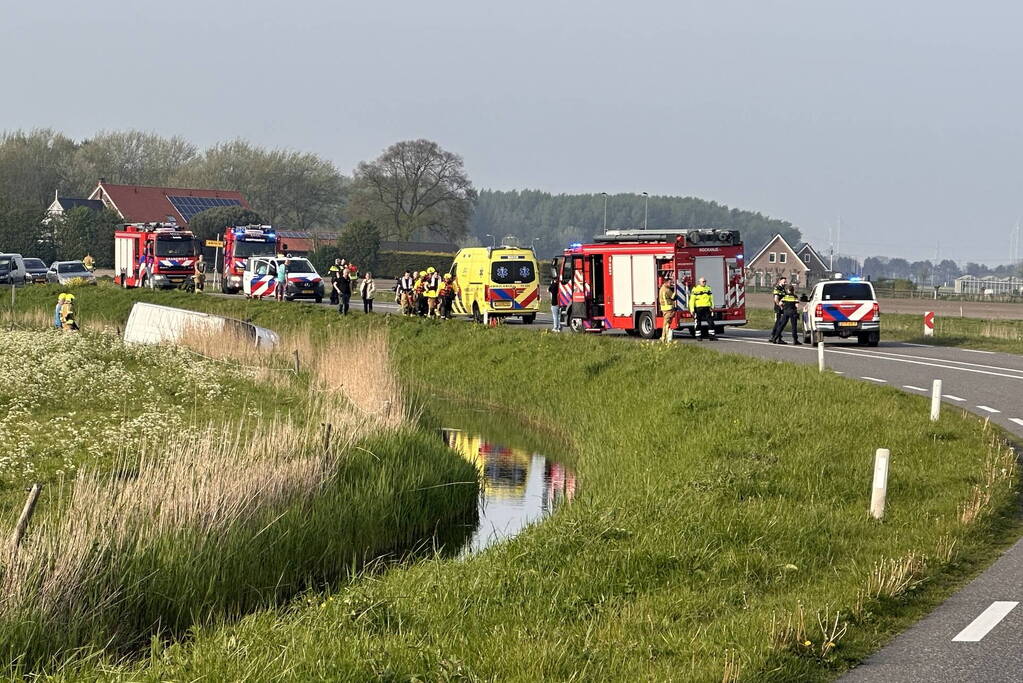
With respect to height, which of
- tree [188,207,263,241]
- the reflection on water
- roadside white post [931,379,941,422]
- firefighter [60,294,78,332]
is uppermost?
tree [188,207,263,241]

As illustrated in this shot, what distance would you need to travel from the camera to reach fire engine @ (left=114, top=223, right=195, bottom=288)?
59312 millimetres

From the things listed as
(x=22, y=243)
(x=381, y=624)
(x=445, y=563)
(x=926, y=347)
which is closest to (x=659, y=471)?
(x=445, y=563)

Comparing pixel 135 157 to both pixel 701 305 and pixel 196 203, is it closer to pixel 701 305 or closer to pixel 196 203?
pixel 196 203

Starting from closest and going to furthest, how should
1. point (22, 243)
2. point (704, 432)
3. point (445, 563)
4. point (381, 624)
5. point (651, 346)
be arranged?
point (381, 624)
point (445, 563)
point (704, 432)
point (651, 346)
point (22, 243)

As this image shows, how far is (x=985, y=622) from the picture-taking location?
9023mm

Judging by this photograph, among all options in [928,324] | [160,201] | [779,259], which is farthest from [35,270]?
[779,259]

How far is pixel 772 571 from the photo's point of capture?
10.4m

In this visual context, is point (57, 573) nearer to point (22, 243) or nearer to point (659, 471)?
point (659, 471)

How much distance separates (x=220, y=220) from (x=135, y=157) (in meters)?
32.2

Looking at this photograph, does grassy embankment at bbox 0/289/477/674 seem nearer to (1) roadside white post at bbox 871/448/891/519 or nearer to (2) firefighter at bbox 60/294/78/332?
(1) roadside white post at bbox 871/448/891/519

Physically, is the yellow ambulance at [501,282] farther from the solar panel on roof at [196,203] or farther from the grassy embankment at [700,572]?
the solar panel on roof at [196,203]

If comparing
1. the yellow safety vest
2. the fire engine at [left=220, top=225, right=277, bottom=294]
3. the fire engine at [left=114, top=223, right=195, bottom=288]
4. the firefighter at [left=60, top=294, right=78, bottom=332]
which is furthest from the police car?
the fire engine at [left=114, top=223, right=195, bottom=288]

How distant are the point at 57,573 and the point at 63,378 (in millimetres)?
14285

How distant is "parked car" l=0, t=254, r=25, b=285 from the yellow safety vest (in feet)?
117
